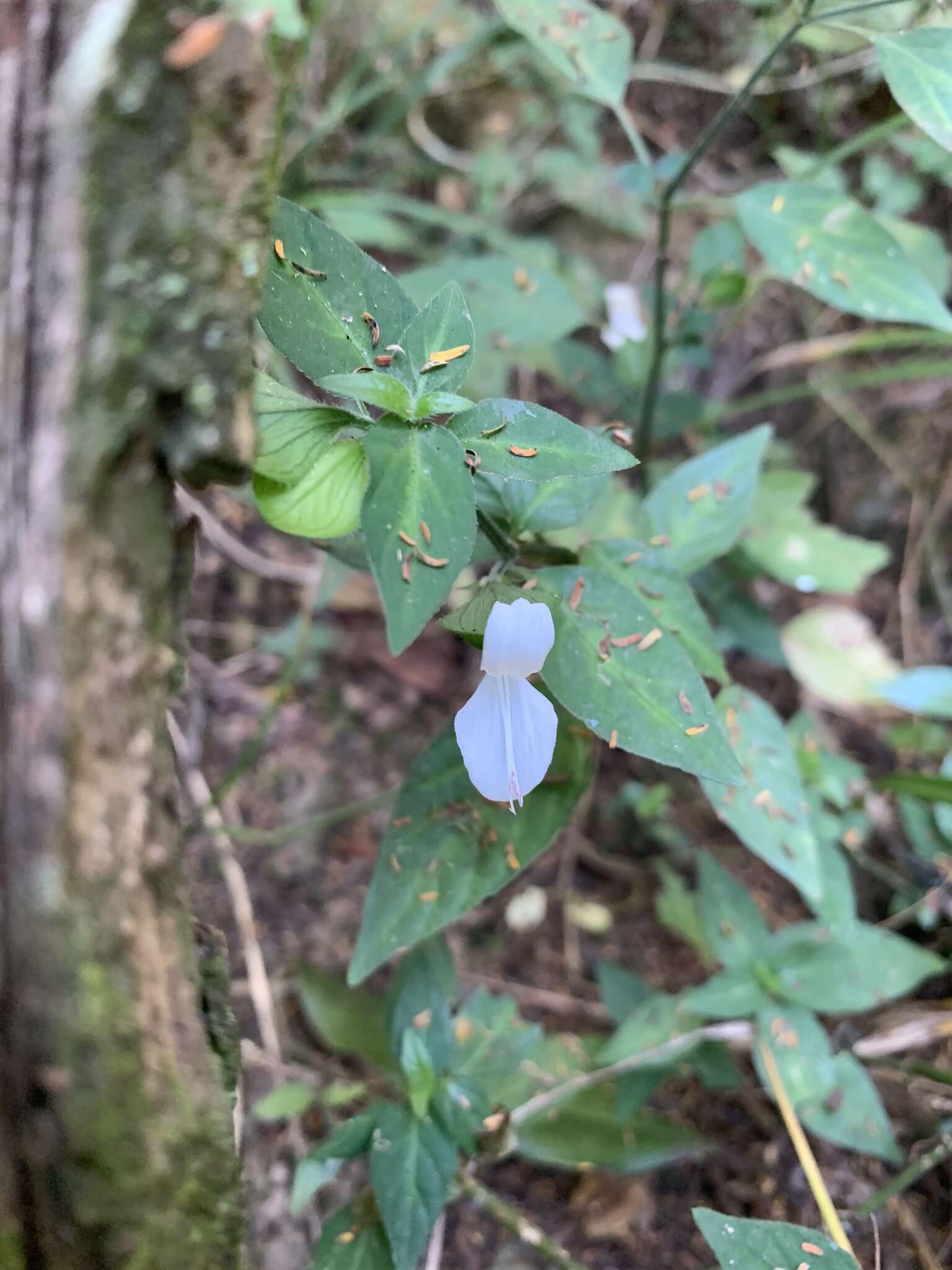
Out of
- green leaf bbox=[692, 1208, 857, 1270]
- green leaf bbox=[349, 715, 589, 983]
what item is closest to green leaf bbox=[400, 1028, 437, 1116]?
green leaf bbox=[349, 715, 589, 983]

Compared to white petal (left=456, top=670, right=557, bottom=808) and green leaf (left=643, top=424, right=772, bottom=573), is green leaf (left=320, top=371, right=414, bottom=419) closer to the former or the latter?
white petal (left=456, top=670, right=557, bottom=808)

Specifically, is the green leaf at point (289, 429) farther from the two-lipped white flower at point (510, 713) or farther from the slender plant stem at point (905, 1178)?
the slender plant stem at point (905, 1178)

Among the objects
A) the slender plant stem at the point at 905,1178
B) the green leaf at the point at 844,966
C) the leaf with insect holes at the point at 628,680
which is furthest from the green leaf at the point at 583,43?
the slender plant stem at the point at 905,1178

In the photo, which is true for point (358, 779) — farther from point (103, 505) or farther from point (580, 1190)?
point (103, 505)

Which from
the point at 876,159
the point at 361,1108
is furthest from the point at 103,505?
the point at 876,159

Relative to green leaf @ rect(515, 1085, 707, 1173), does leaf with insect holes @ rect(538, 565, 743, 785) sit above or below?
above

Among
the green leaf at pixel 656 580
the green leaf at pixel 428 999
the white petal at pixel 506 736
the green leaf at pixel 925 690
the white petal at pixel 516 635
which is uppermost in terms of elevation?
the white petal at pixel 516 635

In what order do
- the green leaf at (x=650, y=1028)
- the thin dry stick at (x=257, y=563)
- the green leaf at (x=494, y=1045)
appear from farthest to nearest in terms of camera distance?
the thin dry stick at (x=257, y=563)
the green leaf at (x=650, y=1028)
the green leaf at (x=494, y=1045)
